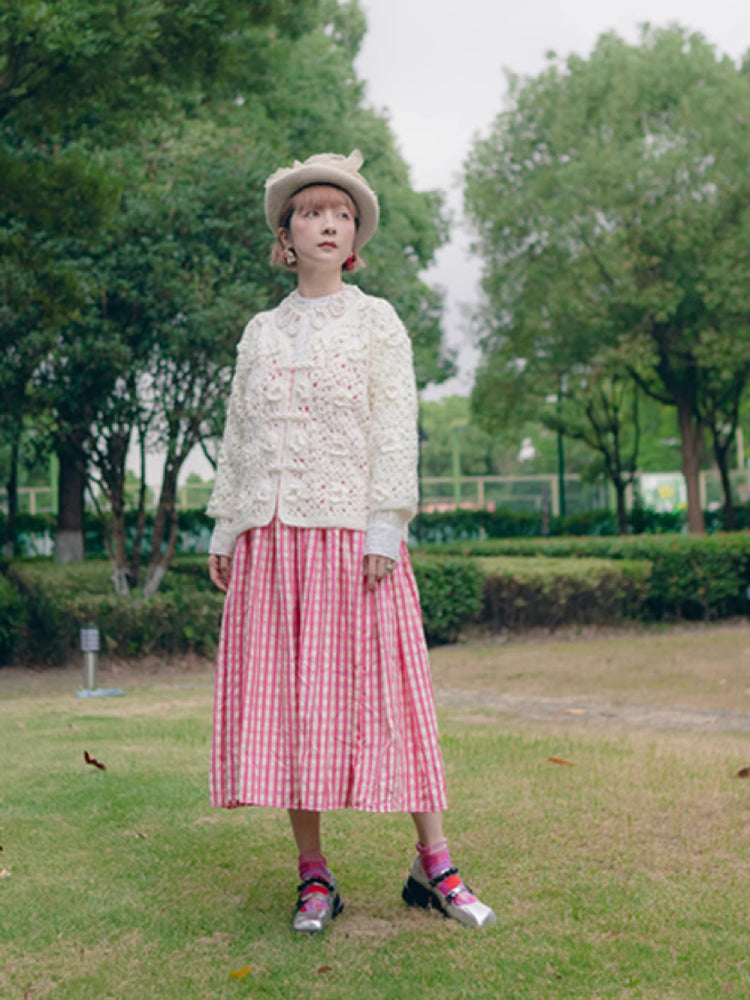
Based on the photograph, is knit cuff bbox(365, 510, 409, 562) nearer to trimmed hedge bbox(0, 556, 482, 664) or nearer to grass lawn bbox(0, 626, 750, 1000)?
grass lawn bbox(0, 626, 750, 1000)

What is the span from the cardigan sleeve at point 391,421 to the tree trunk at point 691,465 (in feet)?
74.4

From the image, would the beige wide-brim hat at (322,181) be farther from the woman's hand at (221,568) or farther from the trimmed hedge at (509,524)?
the trimmed hedge at (509,524)

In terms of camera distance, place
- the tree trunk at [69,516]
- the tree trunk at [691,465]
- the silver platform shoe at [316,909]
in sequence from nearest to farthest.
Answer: the silver platform shoe at [316,909] → the tree trunk at [69,516] → the tree trunk at [691,465]

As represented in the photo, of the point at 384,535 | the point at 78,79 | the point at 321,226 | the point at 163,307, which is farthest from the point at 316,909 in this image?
the point at 163,307

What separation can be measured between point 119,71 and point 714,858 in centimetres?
753

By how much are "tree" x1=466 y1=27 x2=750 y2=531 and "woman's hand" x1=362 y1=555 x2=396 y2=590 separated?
20746 millimetres

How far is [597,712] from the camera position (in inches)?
289

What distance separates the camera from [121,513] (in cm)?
1201

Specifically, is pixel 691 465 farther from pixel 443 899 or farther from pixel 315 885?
pixel 315 885

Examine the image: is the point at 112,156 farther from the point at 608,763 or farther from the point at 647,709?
the point at 608,763

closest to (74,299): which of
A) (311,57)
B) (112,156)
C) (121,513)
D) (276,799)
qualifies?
(121,513)

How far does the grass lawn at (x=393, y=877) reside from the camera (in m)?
2.73

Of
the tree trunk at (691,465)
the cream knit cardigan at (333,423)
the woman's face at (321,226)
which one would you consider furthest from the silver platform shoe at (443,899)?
the tree trunk at (691,465)

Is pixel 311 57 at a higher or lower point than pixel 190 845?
higher
